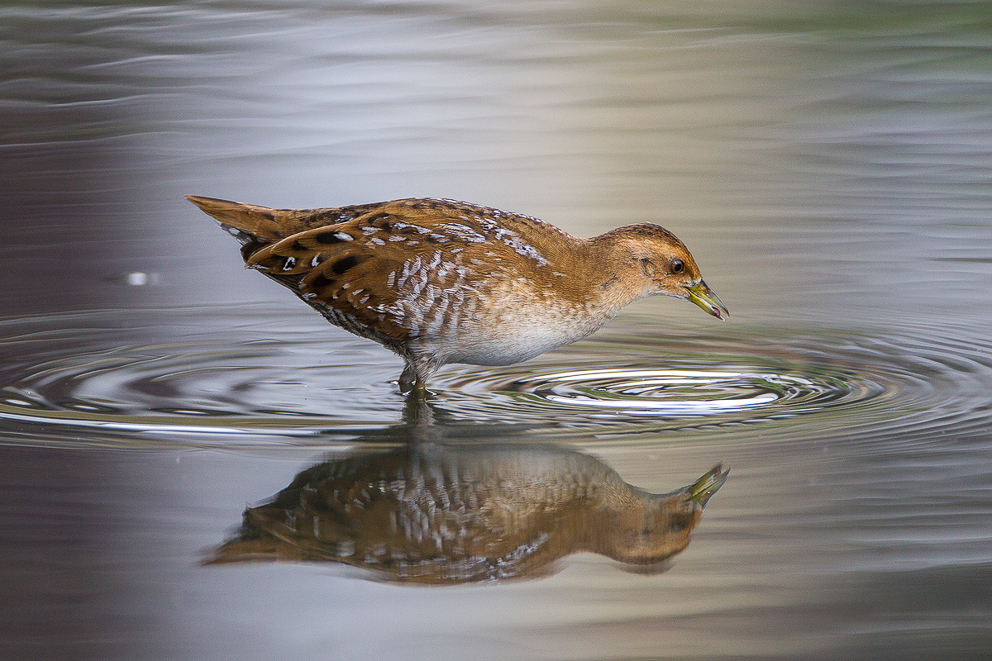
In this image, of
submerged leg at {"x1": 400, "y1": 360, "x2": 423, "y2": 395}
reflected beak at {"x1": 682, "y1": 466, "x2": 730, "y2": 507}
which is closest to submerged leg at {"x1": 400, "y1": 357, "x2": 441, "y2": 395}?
submerged leg at {"x1": 400, "y1": 360, "x2": 423, "y2": 395}

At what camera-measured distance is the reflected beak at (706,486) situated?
14.3 ft

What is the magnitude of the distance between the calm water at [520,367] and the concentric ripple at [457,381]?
0.03 m

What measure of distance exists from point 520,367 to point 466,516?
2319mm

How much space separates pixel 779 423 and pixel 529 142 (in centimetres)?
635

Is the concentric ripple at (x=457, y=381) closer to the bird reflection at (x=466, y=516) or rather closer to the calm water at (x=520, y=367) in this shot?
the calm water at (x=520, y=367)

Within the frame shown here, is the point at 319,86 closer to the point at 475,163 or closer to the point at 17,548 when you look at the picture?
the point at 475,163

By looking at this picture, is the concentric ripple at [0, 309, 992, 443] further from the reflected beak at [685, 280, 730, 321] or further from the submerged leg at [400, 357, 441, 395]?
the reflected beak at [685, 280, 730, 321]

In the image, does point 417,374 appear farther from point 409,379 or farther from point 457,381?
point 457,381

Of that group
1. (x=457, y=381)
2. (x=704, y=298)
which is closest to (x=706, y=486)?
(x=704, y=298)

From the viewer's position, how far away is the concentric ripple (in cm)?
530

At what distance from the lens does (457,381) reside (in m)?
6.28

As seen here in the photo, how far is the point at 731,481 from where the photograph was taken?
450 cm

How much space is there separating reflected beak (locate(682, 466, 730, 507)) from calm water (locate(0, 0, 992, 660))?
0.15 ft

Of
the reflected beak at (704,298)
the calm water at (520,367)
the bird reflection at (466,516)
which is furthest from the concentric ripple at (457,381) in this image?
the bird reflection at (466,516)
